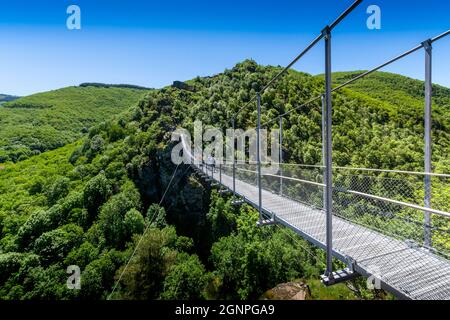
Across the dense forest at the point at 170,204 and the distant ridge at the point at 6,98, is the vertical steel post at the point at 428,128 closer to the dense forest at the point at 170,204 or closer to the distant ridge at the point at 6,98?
the dense forest at the point at 170,204

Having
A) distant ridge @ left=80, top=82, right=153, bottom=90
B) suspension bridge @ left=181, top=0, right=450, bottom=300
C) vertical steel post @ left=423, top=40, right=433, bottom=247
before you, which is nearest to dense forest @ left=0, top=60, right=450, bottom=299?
suspension bridge @ left=181, top=0, right=450, bottom=300

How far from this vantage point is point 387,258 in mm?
2008

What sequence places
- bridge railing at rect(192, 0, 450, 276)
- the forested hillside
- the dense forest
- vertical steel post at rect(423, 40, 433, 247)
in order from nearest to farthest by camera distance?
bridge railing at rect(192, 0, 450, 276)
vertical steel post at rect(423, 40, 433, 247)
the dense forest
the forested hillside

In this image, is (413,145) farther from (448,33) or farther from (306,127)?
(448,33)

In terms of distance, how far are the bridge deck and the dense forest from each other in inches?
296

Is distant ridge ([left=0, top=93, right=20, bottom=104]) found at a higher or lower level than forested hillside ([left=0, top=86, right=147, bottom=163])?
higher

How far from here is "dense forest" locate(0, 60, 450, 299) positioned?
704 inches

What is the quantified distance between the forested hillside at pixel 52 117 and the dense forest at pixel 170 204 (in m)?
5.55

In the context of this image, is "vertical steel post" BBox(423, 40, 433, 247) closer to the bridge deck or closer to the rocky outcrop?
the bridge deck

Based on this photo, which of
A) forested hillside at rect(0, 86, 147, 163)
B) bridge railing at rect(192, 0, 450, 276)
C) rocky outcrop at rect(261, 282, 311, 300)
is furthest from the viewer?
forested hillside at rect(0, 86, 147, 163)

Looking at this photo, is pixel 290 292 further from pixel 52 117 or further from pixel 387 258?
pixel 52 117

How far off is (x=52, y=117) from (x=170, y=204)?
3692 cm

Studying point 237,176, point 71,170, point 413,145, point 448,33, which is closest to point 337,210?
point 448,33

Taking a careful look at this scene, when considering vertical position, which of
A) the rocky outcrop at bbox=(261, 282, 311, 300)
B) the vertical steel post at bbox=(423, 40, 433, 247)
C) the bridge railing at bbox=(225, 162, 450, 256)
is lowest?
the rocky outcrop at bbox=(261, 282, 311, 300)
